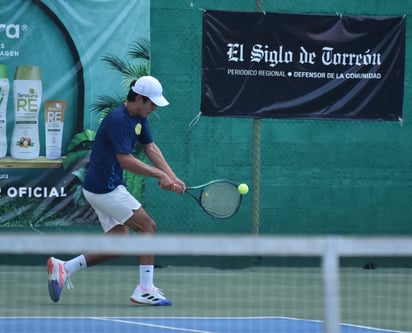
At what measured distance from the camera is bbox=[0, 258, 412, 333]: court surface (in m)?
7.50

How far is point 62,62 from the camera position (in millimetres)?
11844

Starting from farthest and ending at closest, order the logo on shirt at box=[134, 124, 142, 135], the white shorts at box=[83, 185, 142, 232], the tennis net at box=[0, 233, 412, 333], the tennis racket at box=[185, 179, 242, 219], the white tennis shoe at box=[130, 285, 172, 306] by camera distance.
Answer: the tennis racket at box=[185, 179, 242, 219]
the logo on shirt at box=[134, 124, 142, 135]
the white shorts at box=[83, 185, 142, 232]
the white tennis shoe at box=[130, 285, 172, 306]
the tennis net at box=[0, 233, 412, 333]

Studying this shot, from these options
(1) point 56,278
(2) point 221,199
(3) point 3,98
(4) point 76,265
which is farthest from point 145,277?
(3) point 3,98

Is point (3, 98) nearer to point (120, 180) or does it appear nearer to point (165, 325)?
point (120, 180)

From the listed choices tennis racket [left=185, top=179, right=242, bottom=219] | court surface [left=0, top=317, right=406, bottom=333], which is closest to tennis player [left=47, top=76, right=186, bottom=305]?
tennis racket [left=185, top=179, right=242, bottom=219]

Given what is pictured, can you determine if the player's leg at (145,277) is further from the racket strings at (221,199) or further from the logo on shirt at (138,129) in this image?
the racket strings at (221,199)

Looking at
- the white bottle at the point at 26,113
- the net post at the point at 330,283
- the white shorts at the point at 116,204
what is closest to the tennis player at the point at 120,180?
the white shorts at the point at 116,204

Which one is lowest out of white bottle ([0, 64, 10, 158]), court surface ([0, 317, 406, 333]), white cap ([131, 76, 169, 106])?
court surface ([0, 317, 406, 333])

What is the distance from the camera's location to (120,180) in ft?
29.3

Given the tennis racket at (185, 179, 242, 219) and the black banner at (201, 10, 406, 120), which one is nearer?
the tennis racket at (185, 179, 242, 219)

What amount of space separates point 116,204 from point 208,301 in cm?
111

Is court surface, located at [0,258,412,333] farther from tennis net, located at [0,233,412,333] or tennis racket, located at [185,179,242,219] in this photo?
tennis racket, located at [185,179,242,219]

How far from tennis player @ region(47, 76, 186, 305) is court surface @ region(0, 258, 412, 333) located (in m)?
0.18

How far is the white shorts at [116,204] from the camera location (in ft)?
28.6
